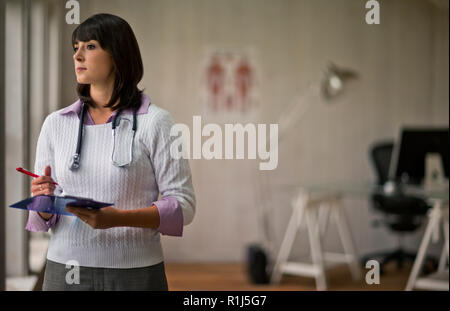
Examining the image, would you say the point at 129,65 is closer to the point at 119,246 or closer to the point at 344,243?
the point at 119,246

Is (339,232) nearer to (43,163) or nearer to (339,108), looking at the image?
(339,108)

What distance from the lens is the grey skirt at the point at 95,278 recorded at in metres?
1.08

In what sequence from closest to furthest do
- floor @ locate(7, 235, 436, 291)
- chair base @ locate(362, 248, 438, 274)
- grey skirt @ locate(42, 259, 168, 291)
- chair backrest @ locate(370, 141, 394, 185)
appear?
grey skirt @ locate(42, 259, 168, 291)
floor @ locate(7, 235, 436, 291)
chair base @ locate(362, 248, 438, 274)
chair backrest @ locate(370, 141, 394, 185)

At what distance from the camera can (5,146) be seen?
5.62 ft

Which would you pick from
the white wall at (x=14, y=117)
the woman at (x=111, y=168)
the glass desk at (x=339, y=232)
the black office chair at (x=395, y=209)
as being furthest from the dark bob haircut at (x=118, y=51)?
the black office chair at (x=395, y=209)

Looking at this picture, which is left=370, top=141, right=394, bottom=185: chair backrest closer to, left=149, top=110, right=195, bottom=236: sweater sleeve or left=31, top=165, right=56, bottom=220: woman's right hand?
left=149, top=110, right=195, bottom=236: sweater sleeve

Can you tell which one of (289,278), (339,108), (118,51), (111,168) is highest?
(339,108)

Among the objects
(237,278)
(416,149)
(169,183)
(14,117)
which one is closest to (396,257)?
(416,149)

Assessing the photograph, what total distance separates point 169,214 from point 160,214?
0.7 inches

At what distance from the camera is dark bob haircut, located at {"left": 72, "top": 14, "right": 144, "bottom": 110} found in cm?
107

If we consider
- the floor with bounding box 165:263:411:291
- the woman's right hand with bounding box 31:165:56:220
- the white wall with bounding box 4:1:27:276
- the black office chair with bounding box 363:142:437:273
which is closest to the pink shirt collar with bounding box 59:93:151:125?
the woman's right hand with bounding box 31:165:56:220

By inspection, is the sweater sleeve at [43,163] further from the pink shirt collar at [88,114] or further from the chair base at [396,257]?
the chair base at [396,257]

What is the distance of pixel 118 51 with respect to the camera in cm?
108

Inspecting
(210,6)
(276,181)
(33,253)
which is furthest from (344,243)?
(210,6)
